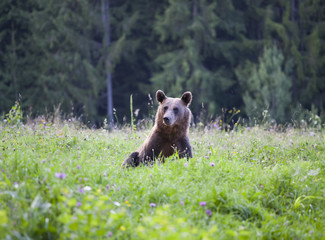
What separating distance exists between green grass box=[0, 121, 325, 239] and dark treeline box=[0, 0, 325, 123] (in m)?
17.5

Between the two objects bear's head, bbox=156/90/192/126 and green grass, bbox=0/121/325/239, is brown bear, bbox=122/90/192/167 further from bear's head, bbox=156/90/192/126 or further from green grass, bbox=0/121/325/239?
green grass, bbox=0/121/325/239

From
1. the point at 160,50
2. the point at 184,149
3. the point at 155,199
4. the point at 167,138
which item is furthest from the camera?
the point at 160,50

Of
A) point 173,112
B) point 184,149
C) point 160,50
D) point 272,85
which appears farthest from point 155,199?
point 160,50

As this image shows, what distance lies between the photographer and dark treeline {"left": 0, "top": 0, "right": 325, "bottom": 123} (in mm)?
22922

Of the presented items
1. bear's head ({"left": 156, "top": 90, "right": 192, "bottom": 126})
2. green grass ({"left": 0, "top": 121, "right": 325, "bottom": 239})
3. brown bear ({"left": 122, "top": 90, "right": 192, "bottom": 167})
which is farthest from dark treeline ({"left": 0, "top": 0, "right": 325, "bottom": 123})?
green grass ({"left": 0, "top": 121, "right": 325, "bottom": 239})

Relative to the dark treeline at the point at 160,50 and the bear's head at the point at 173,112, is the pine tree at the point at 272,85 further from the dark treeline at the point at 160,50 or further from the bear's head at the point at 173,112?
the bear's head at the point at 173,112

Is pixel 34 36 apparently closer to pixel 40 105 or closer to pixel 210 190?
pixel 40 105

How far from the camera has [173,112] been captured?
5.92m

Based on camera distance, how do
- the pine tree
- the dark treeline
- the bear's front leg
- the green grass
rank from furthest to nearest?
the dark treeline → the pine tree → the bear's front leg → the green grass

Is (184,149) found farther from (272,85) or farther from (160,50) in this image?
(160,50)

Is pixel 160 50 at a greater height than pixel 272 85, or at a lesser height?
greater

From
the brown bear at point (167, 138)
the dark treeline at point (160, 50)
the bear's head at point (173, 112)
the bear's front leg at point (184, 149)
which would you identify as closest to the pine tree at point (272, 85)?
the dark treeline at point (160, 50)

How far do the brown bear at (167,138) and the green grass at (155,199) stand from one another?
1.43ft

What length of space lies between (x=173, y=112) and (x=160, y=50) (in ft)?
64.1
